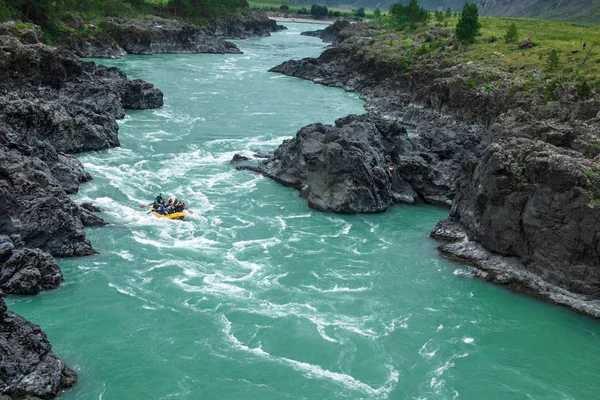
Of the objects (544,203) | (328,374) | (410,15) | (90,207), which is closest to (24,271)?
(90,207)

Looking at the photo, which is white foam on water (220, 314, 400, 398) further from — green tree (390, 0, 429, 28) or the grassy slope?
green tree (390, 0, 429, 28)

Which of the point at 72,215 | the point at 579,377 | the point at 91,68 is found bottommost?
the point at 579,377

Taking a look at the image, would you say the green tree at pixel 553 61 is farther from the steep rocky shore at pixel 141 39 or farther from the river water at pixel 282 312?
the steep rocky shore at pixel 141 39

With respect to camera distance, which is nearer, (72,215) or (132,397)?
(132,397)

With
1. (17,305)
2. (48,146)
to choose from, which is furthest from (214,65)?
(17,305)

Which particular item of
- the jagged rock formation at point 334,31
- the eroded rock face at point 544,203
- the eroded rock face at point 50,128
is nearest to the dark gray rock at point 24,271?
the eroded rock face at point 50,128

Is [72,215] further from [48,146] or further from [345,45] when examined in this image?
[345,45]
